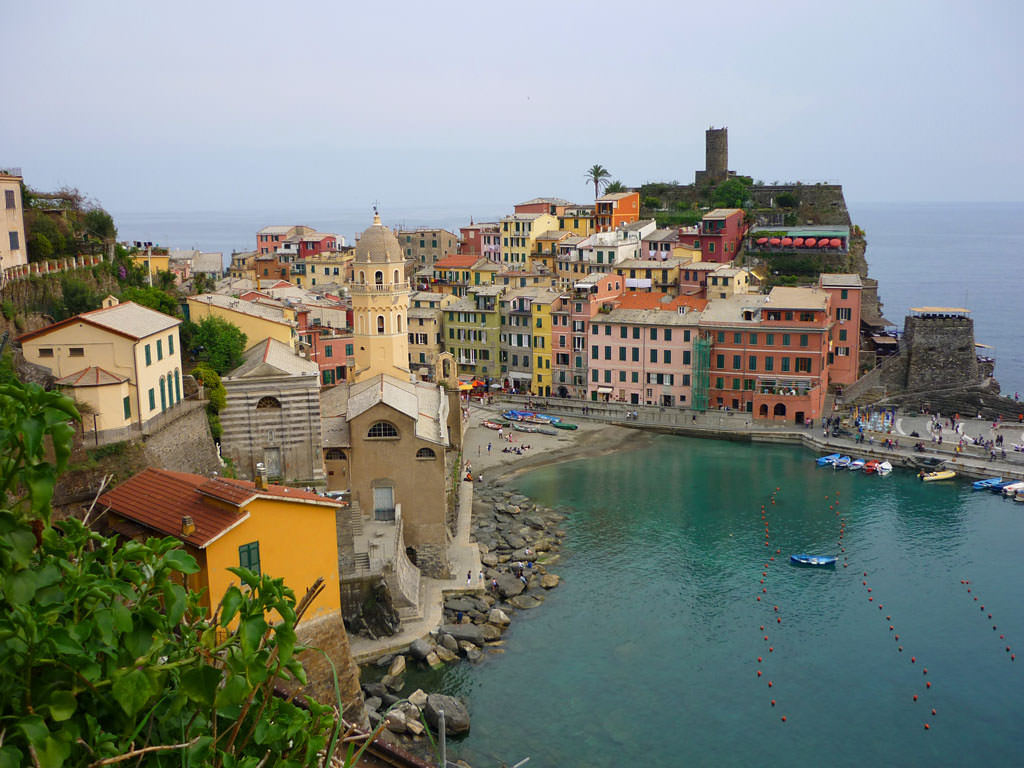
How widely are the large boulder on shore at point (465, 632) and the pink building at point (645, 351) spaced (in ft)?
115

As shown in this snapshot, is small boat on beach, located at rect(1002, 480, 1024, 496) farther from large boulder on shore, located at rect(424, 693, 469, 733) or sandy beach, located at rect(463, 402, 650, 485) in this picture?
large boulder on shore, located at rect(424, 693, 469, 733)

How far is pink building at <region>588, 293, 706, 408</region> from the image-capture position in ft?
207

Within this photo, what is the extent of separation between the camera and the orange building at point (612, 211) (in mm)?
87625

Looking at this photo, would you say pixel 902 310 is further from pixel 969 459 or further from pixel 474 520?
pixel 474 520

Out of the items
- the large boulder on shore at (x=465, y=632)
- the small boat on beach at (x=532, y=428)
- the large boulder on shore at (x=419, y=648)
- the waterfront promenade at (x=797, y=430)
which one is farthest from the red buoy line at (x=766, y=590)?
the small boat on beach at (x=532, y=428)

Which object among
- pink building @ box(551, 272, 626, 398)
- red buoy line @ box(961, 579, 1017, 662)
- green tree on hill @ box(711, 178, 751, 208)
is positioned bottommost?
red buoy line @ box(961, 579, 1017, 662)

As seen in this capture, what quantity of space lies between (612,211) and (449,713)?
221 feet

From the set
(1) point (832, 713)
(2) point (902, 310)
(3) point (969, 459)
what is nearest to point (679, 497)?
(3) point (969, 459)

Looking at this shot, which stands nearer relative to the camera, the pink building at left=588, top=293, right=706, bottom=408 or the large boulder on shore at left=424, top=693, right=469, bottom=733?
the large boulder on shore at left=424, top=693, right=469, bottom=733

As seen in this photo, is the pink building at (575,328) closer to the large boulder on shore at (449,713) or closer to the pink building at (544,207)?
the pink building at (544,207)

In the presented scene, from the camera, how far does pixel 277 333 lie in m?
42.7

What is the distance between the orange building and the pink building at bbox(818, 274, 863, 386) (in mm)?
26258

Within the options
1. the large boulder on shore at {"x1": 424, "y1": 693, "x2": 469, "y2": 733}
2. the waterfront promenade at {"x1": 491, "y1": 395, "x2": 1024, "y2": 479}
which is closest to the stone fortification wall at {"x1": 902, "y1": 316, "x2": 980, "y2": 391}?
the waterfront promenade at {"x1": 491, "y1": 395, "x2": 1024, "y2": 479}

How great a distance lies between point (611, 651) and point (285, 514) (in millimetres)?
13749
